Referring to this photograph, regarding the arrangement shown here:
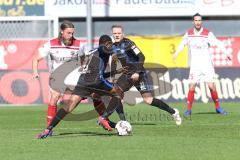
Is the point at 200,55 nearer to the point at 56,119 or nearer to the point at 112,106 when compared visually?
the point at 112,106

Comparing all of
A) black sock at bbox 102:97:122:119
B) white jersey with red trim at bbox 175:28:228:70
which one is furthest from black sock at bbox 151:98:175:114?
white jersey with red trim at bbox 175:28:228:70

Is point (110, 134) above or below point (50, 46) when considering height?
below

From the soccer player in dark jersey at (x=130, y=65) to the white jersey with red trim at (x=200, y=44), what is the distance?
3.49m

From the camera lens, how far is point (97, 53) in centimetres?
1310

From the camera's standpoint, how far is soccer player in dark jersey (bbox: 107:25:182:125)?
45.2 ft

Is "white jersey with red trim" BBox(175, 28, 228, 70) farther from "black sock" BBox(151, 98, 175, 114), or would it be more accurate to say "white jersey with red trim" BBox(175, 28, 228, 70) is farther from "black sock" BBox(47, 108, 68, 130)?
"black sock" BBox(47, 108, 68, 130)

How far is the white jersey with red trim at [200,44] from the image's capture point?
58.2 ft

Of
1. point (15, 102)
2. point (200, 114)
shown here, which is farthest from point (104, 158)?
point (15, 102)

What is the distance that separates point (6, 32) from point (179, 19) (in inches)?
371

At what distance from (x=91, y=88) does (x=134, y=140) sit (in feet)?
4.65

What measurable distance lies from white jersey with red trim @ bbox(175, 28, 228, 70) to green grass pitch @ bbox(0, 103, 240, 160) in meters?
1.17

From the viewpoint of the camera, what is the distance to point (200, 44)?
17.9 metres

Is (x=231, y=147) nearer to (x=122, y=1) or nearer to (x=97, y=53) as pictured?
(x=97, y=53)

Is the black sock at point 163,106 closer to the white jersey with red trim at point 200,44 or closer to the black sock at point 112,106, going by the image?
the black sock at point 112,106
